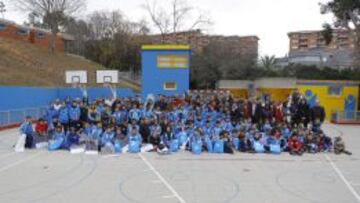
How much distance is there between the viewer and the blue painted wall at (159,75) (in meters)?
28.5

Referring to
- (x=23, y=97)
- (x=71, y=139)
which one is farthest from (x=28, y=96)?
(x=71, y=139)

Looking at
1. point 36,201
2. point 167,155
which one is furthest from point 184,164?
point 36,201

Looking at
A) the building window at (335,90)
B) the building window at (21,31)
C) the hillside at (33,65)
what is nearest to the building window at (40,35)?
the building window at (21,31)

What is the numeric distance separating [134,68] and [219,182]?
186 feet

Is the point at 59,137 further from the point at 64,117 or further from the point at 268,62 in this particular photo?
the point at 268,62

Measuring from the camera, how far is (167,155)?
1514 centimetres

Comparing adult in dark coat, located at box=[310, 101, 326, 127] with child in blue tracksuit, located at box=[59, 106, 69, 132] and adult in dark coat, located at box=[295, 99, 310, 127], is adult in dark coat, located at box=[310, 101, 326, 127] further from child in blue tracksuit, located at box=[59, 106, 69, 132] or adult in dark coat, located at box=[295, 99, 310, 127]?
child in blue tracksuit, located at box=[59, 106, 69, 132]

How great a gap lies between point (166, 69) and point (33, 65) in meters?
24.8

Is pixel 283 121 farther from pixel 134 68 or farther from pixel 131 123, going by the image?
pixel 134 68

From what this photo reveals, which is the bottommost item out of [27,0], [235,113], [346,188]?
[346,188]

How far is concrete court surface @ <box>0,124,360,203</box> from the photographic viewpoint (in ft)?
32.0

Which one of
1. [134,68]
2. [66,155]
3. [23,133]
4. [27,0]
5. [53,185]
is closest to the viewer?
[53,185]

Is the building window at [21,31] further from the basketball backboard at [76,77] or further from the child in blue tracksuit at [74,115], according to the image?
the child in blue tracksuit at [74,115]

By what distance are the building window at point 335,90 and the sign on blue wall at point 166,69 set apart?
1146cm
